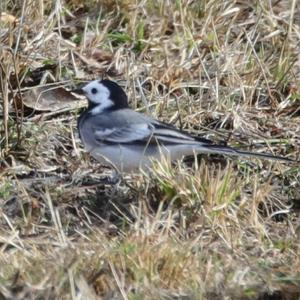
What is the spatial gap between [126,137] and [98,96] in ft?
1.32

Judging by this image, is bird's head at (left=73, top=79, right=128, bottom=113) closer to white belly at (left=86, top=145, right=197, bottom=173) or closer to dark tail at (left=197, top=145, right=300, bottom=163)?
white belly at (left=86, top=145, right=197, bottom=173)

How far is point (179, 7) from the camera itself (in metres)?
7.81

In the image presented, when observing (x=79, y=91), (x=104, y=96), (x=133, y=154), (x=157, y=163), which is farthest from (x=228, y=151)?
(x=79, y=91)

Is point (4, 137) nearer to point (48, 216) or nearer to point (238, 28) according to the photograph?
point (48, 216)

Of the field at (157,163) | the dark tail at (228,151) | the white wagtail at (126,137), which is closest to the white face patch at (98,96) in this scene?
the white wagtail at (126,137)

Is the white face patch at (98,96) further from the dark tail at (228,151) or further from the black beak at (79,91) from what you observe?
the dark tail at (228,151)

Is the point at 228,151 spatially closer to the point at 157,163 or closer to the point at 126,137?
the point at 157,163

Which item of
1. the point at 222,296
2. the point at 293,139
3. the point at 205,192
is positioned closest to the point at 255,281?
the point at 222,296

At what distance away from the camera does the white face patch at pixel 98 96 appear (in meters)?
6.60

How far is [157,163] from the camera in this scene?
19.8 feet

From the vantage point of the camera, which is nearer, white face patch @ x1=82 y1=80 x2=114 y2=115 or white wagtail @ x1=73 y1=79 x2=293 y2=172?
white wagtail @ x1=73 y1=79 x2=293 y2=172

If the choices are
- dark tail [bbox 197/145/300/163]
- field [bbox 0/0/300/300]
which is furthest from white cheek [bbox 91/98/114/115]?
dark tail [bbox 197/145/300/163]

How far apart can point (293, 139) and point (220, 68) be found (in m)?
0.70

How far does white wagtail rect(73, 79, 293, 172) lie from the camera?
6.17 metres
